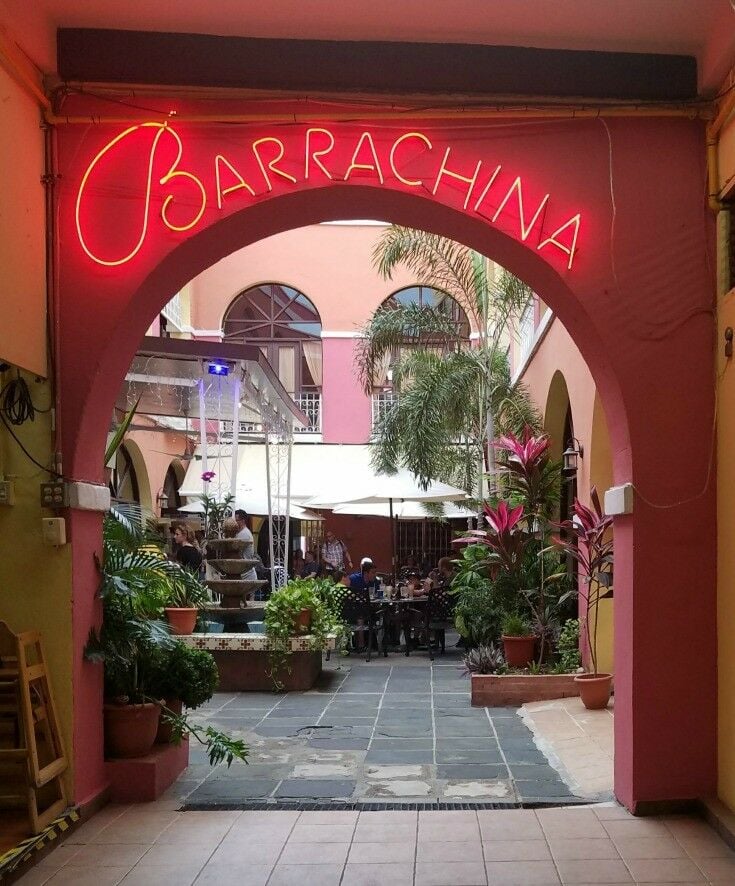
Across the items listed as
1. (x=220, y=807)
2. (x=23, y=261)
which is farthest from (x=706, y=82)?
(x=220, y=807)

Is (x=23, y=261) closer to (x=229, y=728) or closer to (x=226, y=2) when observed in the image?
(x=226, y=2)

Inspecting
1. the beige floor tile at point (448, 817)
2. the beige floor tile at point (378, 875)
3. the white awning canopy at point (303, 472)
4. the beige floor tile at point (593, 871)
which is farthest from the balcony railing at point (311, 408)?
the beige floor tile at point (593, 871)

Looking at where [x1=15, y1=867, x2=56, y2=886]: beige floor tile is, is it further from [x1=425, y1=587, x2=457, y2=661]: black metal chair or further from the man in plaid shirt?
the man in plaid shirt

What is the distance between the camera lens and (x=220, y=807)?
545cm

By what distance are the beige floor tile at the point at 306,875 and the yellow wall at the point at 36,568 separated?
138cm

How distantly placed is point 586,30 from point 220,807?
4.55m

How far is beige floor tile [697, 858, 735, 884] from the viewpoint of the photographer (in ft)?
13.9

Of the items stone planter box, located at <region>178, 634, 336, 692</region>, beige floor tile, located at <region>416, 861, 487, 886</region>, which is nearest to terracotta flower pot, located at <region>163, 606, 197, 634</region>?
stone planter box, located at <region>178, 634, 336, 692</region>

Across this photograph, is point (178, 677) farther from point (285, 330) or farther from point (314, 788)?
point (285, 330)

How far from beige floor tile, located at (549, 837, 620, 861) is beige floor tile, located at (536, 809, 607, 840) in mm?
59

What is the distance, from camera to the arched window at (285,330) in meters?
21.0

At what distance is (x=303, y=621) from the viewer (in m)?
9.43

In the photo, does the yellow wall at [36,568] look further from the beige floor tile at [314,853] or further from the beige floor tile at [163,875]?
the beige floor tile at [314,853]

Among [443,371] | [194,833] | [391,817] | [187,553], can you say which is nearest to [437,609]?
[443,371]
